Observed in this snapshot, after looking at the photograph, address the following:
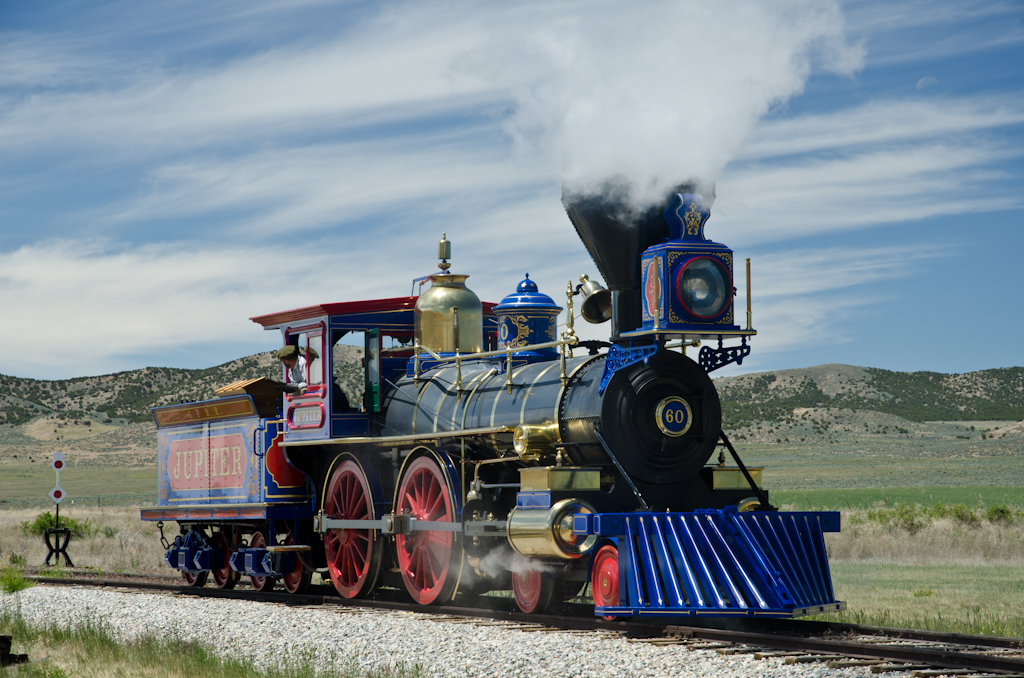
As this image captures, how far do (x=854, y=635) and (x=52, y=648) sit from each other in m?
7.68

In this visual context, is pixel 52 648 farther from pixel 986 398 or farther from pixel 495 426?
pixel 986 398

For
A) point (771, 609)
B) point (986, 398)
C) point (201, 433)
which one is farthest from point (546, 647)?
point (986, 398)

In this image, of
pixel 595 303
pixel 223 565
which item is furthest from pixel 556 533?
pixel 223 565

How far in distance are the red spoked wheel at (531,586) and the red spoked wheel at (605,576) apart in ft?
3.56

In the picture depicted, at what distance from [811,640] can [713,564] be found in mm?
1251

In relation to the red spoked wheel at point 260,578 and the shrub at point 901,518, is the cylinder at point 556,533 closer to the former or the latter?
the red spoked wheel at point 260,578

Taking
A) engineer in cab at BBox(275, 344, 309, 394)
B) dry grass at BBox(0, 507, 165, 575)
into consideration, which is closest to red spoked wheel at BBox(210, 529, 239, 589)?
engineer in cab at BBox(275, 344, 309, 394)

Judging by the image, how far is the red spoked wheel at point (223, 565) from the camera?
57.1 feet

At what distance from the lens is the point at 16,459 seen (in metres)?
73.8

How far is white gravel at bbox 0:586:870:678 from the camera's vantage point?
8.34m

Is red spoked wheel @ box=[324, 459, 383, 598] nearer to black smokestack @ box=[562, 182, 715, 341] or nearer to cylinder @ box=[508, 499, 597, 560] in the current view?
cylinder @ box=[508, 499, 597, 560]

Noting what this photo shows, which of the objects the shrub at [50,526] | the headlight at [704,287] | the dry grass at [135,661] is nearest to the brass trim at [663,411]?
the headlight at [704,287]

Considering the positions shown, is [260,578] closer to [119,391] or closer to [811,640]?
[811,640]

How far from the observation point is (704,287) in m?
10.7
